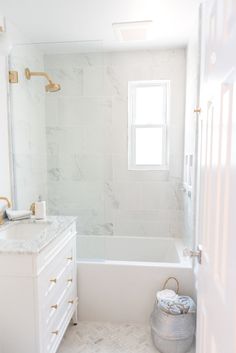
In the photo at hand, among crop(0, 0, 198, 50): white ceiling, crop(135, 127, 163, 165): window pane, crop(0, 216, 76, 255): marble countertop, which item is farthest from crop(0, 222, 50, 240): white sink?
crop(0, 0, 198, 50): white ceiling

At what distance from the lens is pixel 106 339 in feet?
6.73

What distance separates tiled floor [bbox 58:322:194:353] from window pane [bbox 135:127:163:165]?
5.66 feet

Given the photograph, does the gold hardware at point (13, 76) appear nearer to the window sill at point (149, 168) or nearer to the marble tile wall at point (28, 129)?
the marble tile wall at point (28, 129)

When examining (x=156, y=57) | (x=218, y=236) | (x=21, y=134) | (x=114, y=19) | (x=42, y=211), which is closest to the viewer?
(x=218, y=236)

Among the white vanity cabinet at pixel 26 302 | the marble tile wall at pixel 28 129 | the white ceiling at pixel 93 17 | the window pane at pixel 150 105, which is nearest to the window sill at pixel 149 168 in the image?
the window pane at pixel 150 105

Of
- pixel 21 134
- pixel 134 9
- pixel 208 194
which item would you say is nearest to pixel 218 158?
pixel 208 194

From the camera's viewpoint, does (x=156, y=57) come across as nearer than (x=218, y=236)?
No

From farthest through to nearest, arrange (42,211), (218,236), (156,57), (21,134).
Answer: (156,57), (21,134), (42,211), (218,236)

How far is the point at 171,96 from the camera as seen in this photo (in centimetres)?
295

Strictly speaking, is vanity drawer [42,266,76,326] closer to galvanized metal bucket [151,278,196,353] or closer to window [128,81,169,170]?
galvanized metal bucket [151,278,196,353]

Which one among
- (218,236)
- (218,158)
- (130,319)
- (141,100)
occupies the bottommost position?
(130,319)

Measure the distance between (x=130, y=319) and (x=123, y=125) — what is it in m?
1.98

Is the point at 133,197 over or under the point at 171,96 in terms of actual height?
A: under

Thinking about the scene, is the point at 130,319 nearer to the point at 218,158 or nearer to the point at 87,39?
the point at 218,158
